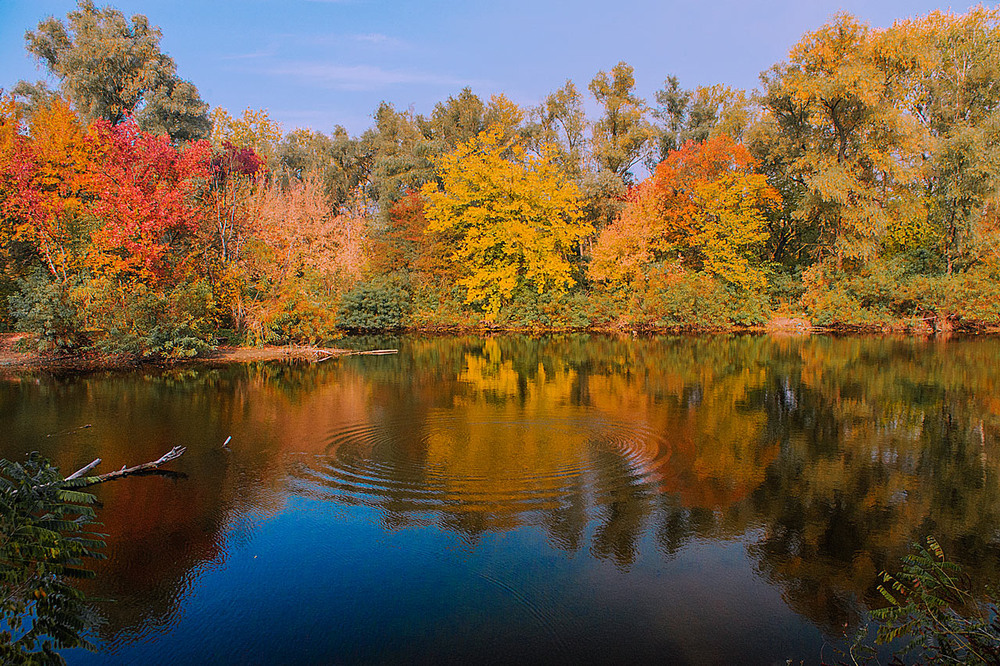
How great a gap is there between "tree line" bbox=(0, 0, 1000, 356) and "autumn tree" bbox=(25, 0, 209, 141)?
122mm

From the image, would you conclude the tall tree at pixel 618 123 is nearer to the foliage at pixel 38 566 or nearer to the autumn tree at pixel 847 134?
the autumn tree at pixel 847 134

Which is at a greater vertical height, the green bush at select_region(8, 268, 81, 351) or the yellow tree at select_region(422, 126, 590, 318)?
the yellow tree at select_region(422, 126, 590, 318)

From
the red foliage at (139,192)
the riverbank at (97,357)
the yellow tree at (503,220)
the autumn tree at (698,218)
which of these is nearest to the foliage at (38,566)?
the riverbank at (97,357)

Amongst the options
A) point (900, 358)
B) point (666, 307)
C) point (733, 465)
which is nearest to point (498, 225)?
point (666, 307)

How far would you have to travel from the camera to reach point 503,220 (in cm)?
3122

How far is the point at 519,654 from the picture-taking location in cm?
438

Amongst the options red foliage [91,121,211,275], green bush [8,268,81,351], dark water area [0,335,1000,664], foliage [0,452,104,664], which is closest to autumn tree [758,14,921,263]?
dark water area [0,335,1000,664]

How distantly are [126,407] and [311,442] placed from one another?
4.78 m

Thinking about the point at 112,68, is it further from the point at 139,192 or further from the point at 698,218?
the point at 698,218

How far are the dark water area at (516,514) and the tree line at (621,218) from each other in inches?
319

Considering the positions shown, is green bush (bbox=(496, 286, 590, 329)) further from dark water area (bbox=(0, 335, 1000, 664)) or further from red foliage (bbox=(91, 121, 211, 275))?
dark water area (bbox=(0, 335, 1000, 664))

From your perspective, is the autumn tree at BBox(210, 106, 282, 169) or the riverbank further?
the autumn tree at BBox(210, 106, 282, 169)

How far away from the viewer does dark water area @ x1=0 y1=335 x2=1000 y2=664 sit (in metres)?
4.65

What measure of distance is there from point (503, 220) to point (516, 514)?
25.6 metres
